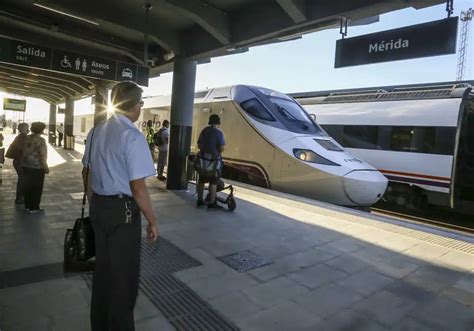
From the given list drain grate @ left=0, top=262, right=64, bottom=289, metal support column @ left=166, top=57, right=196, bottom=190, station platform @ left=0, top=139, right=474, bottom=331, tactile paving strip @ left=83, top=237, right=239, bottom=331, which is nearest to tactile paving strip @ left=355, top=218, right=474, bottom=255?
station platform @ left=0, top=139, right=474, bottom=331

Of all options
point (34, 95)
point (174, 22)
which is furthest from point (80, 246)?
point (34, 95)

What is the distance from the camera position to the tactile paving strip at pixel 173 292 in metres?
2.82

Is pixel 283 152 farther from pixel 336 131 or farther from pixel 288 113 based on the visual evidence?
pixel 336 131

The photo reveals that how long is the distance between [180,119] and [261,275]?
5.34 m

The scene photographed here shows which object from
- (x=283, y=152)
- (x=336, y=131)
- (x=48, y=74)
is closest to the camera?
(x=283, y=152)

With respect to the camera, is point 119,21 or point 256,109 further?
point 256,109

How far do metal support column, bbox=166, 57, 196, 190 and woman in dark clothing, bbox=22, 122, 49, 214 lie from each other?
3.12 metres

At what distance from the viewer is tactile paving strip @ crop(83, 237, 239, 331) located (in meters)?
2.82

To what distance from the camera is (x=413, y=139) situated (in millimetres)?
10125

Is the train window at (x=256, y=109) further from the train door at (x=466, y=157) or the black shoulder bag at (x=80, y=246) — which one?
the black shoulder bag at (x=80, y=246)

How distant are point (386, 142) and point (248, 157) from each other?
14.8 ft

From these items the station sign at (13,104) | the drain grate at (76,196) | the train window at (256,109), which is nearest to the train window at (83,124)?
the station sign at (13,104)

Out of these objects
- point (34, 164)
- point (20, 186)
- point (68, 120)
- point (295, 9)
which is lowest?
point (20, 186)

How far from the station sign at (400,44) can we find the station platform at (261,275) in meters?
2.61
